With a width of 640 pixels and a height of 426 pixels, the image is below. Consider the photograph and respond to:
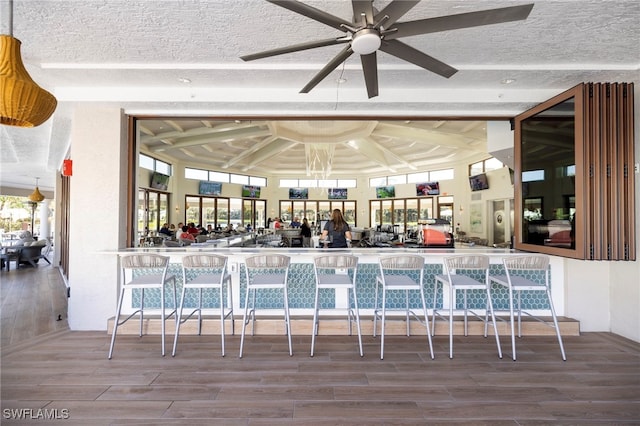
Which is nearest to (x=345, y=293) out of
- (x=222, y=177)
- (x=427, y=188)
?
(x=427, y=188)

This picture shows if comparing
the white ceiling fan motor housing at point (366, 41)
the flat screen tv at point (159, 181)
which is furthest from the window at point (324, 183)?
the white ceiling fan motor housing at point (366, 41)

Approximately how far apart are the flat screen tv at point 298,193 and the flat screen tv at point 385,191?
3435 mm

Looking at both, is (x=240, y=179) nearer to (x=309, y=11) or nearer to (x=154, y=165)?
(x=154, y=165)

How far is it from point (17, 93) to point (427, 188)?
11800 mm

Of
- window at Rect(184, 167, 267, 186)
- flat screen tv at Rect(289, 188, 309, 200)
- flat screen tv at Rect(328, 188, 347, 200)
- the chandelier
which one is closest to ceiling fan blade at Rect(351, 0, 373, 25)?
the chandelier

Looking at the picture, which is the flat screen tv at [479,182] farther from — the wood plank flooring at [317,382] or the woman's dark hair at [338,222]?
the woman's dark hair at [338,222]

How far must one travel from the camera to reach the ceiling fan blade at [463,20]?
163cm

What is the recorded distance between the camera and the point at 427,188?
1187 centimetres

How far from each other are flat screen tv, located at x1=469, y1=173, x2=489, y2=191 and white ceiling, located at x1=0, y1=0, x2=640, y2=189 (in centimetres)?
594

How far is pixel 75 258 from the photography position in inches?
143

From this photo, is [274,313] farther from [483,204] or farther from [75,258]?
[483,204]

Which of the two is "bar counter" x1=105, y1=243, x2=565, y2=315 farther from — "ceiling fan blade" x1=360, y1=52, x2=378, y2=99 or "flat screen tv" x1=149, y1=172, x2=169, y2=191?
"flat screen tv" x1=149, y1=172, x2=169, y2=191

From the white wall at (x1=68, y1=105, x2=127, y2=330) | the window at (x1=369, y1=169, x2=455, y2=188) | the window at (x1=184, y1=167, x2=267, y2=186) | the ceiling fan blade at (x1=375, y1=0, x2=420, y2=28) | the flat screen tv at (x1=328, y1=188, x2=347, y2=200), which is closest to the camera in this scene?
the ceiling fan blade at (x1=375, y1=0, x2=420, y2=28)

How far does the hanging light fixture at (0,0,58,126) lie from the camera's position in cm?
184
